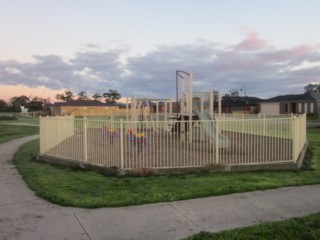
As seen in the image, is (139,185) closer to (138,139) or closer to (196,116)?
(138,139)

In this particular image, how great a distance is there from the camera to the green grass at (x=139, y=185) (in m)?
6.84

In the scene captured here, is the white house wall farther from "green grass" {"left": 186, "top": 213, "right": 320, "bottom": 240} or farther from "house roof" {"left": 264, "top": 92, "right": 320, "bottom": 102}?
"green grass" {"left": 186, "top": 213, "right": 320, "bottom": 240}

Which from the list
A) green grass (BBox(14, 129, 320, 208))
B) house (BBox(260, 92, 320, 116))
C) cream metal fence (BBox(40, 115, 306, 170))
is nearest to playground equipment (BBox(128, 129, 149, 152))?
cream metal fence (BBox(40, 115, 306, 170))

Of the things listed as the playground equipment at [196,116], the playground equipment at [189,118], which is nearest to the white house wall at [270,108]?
the playground equipment at [189,118]

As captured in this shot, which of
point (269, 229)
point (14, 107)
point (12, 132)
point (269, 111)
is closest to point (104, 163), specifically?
point (269, 229)

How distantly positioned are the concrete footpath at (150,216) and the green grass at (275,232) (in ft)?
0.88

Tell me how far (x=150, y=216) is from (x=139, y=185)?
2.15 meters

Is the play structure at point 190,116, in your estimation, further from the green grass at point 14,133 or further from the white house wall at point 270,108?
the white house wall at point 270,108

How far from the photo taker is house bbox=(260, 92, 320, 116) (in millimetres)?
59688

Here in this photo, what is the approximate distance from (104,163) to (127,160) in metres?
0.90

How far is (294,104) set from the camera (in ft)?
210

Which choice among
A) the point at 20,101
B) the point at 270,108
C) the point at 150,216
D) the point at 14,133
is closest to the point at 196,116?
the point at 150,216

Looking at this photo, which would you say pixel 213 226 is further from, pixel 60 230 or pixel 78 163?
pixel 78 163

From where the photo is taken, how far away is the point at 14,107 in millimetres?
124875
